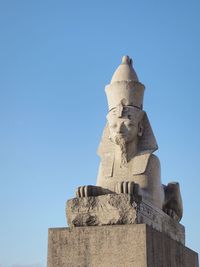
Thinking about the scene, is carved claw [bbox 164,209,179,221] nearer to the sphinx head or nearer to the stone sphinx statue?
the stone sphinx statue

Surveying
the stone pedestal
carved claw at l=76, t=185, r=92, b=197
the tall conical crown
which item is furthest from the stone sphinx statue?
A: the stone pedestal

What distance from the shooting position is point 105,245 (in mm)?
5824

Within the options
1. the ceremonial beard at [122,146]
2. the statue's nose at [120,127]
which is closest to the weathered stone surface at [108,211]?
the ceremonial beard at [122,146]

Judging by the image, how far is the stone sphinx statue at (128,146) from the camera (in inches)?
259

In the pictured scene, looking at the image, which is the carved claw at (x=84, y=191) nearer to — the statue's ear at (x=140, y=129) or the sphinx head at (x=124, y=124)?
the sphinx head at (x=124, y=124)

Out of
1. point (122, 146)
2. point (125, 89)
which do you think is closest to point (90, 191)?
point (122, 146)

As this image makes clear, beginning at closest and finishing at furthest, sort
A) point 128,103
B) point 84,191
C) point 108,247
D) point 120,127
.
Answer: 1. point 108,247
2. point 84,191
3. point 120,127
4. point 128,103

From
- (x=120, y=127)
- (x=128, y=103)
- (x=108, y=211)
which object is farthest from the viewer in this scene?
(x=128, y=103)

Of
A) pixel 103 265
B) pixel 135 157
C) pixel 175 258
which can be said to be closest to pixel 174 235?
pixel 175 258

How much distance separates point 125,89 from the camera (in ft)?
22.9

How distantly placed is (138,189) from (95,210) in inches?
21.6

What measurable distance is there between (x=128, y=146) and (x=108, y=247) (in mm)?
1524

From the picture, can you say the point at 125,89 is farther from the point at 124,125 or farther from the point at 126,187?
the point at 126,187

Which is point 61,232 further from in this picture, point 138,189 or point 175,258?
point 175,258
